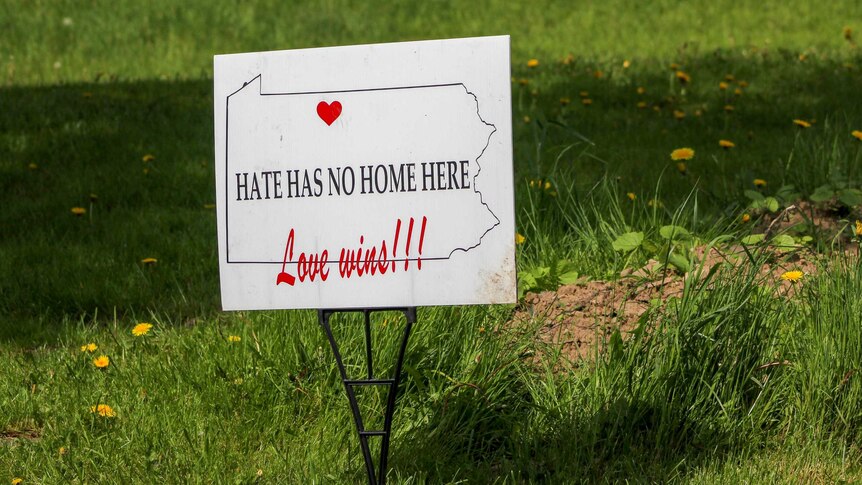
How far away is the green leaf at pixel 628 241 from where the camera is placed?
11.4 feet

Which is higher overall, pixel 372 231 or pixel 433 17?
pixel 433 17

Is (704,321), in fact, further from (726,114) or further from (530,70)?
(530,70)

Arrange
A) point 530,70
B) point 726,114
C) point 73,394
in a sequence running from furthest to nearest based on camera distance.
Result: point 530,70, point 726,114, point 73,394

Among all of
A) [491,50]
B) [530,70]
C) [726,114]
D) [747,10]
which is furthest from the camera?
[747,10]

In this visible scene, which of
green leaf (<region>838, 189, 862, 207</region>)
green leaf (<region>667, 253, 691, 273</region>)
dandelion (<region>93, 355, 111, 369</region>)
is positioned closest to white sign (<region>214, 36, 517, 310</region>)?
dandelion (<region>93, 355, 111, 369</region>)

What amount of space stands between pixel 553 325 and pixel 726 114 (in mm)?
3886

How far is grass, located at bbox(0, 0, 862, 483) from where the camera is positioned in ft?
9.00

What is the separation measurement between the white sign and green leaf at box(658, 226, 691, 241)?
4.20 ft

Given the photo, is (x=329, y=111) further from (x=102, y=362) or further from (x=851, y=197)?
(x=851, y=197)

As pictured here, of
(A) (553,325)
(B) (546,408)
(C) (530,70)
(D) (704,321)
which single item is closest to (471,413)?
(B) (546,408)

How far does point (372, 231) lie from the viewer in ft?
7.91

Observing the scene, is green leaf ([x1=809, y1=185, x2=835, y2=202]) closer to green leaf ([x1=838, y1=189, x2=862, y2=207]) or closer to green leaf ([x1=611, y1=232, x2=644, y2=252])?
green leaf ([x1=838, y1=189, x2=862, y2=207])

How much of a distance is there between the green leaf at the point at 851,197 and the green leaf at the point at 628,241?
0.90 metres

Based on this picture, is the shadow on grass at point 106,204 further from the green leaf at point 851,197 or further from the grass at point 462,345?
the green leaf at point 851,197
